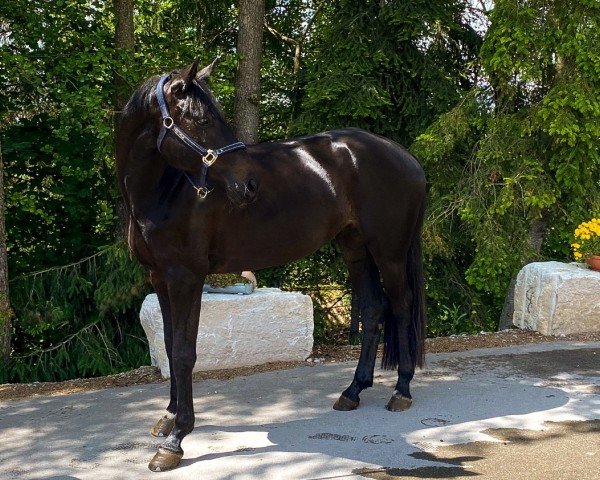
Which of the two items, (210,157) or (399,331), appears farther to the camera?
(399,331)

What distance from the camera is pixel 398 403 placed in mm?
5410

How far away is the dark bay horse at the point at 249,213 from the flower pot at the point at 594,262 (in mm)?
3107

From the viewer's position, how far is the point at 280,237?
5098 mm

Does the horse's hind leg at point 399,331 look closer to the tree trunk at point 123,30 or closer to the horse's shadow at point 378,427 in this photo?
the horse's shadow at point 378,427

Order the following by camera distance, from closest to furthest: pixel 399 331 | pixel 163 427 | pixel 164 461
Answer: pixel 164 461
pixel 163 427
pixel 399 331

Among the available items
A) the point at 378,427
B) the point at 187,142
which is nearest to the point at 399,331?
the point at 378,427

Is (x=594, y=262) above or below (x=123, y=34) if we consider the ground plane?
below

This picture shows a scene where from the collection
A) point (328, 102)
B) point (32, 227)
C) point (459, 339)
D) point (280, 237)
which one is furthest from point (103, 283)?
point (280, 237)

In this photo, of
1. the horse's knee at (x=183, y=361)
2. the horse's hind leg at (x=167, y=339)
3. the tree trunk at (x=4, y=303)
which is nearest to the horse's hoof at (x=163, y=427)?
the horse's hind leg at (x=167, y=339)

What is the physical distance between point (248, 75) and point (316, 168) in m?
6.22

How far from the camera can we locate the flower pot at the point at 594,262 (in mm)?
7910

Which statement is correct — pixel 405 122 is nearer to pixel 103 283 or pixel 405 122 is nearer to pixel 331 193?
pixel 103 283

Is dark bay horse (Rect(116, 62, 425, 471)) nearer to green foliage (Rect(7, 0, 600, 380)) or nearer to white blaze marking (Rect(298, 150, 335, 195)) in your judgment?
white blaze marking (Rect(298, 150, 335, 195))

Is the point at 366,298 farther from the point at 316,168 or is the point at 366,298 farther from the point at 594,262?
the point at 594,262
